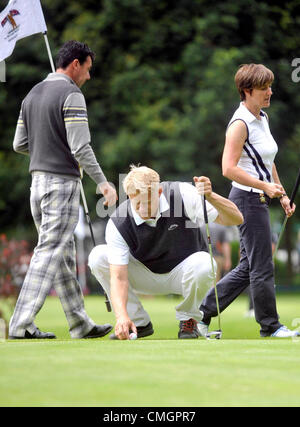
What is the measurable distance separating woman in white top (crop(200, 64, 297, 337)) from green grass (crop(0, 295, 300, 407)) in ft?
3.06

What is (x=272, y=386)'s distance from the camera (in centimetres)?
360

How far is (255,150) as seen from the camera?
6230 millimetres

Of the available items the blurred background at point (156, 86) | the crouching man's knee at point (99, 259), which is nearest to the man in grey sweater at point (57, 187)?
the crouching man's knee at point (99, 259)

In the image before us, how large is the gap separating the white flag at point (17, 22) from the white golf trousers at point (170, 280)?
1.86m

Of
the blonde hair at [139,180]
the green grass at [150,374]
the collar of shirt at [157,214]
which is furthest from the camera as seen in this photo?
the collar of shirt at [157,214]

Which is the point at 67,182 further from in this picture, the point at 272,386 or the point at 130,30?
the point at 130,30

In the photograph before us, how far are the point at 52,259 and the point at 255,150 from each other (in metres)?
1.60

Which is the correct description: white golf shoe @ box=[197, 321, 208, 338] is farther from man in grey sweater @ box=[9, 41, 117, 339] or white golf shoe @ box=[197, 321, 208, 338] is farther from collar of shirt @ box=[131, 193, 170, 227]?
collar of shirt @ box=[131, 193, 170, 227]

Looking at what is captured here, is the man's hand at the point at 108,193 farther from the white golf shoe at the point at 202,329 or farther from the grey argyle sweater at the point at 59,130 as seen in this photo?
the white golf shoe at the point at 202,329

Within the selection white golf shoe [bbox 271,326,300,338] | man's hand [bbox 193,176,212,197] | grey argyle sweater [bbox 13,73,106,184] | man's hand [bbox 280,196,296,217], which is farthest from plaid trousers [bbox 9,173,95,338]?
man's hand [bbox 280,196,296,217]

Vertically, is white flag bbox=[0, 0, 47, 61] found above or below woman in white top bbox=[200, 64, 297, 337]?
above

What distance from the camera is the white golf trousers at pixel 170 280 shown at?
20.0 feet

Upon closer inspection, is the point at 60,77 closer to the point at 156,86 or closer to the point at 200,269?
the point at 200,269

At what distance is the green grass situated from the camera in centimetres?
335
